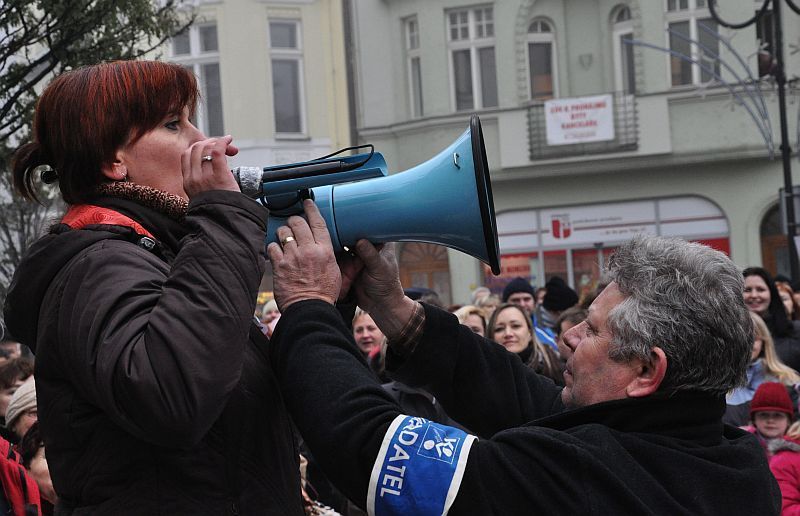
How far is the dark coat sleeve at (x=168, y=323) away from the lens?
6.23 feet

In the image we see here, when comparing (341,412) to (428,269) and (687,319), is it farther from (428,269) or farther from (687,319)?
(428,269)

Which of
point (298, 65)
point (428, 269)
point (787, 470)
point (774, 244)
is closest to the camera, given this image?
point (787, 470)

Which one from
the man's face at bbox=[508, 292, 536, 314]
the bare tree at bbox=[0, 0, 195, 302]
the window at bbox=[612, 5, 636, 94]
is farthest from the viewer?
the window at bbox=[612, 5, 636, 94]

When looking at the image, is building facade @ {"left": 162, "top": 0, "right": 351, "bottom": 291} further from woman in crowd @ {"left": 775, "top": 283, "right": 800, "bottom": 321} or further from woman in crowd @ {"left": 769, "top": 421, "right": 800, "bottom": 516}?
woman in crowd @ {"left": 769, "top": 421, "right": 800, "bottom": 516}

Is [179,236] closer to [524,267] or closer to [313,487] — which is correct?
[313,487]

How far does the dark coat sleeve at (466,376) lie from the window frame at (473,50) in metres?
18.6

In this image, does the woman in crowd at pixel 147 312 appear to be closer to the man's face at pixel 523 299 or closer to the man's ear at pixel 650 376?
the man's ear at pixel 650 376

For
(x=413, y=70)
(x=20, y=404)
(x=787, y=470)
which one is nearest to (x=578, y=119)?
(x=413, y=70)

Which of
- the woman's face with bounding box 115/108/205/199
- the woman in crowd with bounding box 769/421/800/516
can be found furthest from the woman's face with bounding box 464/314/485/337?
the woman's face with bounding box 115/108/205/199

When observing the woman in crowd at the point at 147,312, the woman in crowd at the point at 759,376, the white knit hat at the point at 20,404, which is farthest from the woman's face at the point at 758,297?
the woman in crowd at the point at 147,312

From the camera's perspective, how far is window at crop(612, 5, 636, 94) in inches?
814

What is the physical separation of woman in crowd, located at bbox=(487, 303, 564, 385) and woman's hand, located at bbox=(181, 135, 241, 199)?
4606 millimetres

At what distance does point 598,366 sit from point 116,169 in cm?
111

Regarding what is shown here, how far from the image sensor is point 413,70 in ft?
71.8
